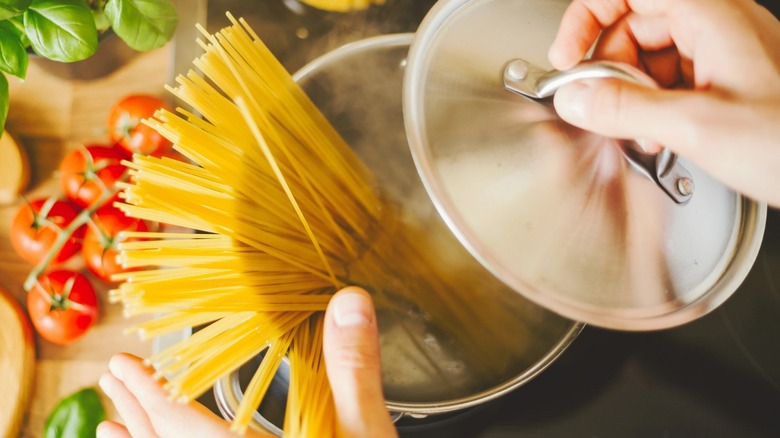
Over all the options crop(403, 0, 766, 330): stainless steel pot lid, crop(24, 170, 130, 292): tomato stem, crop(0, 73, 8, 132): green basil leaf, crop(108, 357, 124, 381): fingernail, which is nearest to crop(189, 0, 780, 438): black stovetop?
crop(403, 0, 766, 330): stainless steel pot lid

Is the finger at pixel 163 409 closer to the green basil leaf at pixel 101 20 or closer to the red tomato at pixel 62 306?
the red tomato at pixel 62 306

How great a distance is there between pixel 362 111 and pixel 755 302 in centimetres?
54

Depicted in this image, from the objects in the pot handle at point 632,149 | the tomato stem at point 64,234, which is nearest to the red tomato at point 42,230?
the tomato stem at point 64,234

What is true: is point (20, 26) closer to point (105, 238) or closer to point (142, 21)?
point (142, 21)

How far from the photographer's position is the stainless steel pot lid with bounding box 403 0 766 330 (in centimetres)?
49

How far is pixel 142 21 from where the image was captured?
0.66 metres

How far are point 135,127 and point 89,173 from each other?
8 cm

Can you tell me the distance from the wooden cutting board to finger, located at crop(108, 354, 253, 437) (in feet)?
0.91

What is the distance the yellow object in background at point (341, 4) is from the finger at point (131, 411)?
53cm

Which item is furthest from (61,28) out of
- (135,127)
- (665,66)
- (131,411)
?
(665,66)

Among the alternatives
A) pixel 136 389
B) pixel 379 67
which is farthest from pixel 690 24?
pixel 136 389

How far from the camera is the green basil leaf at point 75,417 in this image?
2.25ft

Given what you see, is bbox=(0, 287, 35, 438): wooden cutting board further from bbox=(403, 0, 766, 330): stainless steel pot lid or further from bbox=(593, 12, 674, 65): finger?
bbox=(593, 12, 674, 65): finger

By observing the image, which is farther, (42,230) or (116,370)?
(42,230)
